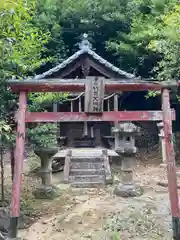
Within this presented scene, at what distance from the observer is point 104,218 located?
620 cm

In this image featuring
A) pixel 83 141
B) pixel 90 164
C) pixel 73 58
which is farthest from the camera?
pixel 83 141

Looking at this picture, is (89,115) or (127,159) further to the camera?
(127,159)

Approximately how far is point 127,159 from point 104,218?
8.76 feet

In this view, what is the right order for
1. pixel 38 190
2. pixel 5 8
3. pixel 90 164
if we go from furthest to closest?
pixel 90 164 < pixel 38 190 < pixel 5 8

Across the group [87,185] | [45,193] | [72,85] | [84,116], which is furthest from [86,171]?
[72,85]

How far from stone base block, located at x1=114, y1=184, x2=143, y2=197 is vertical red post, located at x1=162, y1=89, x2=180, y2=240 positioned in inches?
114

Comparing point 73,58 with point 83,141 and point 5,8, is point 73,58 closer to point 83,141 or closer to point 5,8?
point 83,141

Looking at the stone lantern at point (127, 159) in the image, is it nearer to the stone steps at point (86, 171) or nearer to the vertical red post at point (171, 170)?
the stone steps at point (86, 171)

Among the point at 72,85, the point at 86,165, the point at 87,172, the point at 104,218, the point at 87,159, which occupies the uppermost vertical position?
the point at 72,85

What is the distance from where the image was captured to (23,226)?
6.07 meters

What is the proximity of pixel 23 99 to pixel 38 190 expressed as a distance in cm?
350

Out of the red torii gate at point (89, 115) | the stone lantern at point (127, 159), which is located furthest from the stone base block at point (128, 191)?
the red torii gate at point (89, 115)

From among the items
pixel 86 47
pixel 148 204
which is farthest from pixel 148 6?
pixel 148 204

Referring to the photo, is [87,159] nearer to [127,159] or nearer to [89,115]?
[127,159]
